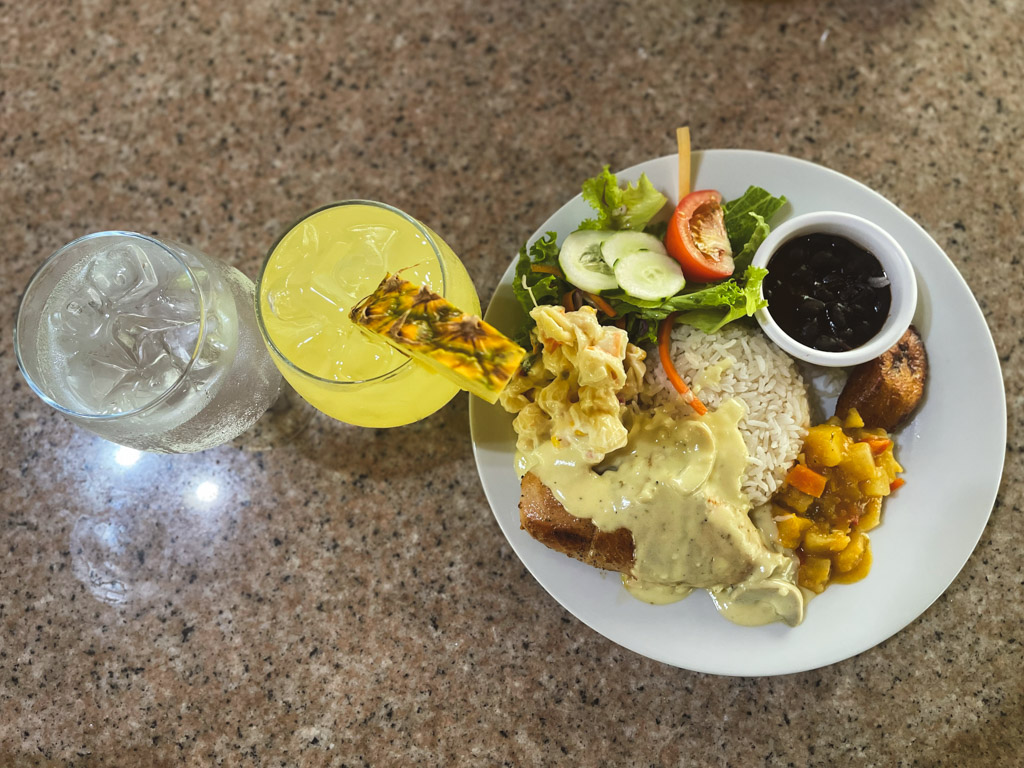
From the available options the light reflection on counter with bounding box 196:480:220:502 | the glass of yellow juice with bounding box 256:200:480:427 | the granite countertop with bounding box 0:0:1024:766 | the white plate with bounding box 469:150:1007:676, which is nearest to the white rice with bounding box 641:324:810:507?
the white plate with bounding box 469:150:1007:676

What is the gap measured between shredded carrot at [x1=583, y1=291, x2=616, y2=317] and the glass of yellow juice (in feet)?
1.03

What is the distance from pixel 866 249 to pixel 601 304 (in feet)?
1.89

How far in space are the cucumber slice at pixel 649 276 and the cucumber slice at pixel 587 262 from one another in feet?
0.11

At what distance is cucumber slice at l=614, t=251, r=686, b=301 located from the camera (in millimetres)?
1557

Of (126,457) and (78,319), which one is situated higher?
(78,319)

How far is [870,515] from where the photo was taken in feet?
5.24

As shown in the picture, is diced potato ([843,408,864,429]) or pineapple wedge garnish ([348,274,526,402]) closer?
pineapple wedge garnish ([348,274,526,402])

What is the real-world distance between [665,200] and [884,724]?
1.28m

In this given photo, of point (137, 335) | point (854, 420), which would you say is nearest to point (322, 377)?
point (137, 335)

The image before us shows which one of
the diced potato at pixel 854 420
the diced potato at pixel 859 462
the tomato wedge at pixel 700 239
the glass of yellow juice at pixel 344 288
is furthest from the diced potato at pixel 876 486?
the glass of yellow juice at pixel 344 288

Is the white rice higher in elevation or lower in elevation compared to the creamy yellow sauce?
higher

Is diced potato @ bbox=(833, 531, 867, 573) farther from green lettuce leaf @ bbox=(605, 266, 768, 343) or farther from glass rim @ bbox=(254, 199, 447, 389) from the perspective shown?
glass rim @ bbox=(254, 199, 447, 389)

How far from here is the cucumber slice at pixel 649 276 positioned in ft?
5.11

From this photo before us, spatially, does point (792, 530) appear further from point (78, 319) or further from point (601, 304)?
point (78, 319)
